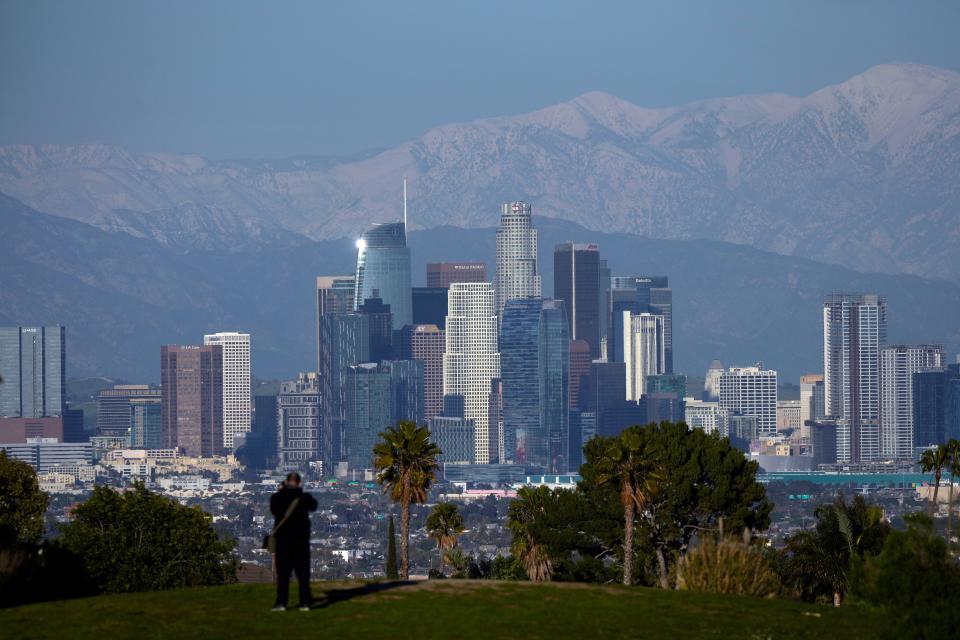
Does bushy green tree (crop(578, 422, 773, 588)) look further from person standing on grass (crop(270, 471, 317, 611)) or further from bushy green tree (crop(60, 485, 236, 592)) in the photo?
person standing on grass (crop(270, 471, 317, 611))

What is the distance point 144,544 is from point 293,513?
49810 mm

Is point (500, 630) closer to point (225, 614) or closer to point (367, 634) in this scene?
point (367, 634)

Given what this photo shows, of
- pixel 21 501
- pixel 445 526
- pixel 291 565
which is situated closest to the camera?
pixel 291 565

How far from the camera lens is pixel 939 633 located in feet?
133

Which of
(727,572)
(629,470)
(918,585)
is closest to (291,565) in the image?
(918,585)

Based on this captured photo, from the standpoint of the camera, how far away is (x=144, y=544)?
91812mm

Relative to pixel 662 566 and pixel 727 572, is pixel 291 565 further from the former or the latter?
pixel 662 566

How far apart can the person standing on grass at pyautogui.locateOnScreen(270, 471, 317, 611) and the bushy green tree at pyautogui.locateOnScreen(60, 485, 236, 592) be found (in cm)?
4123

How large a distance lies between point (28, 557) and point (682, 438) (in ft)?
186

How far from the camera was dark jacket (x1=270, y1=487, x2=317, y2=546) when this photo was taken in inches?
1715

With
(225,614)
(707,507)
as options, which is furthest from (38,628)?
(707,507)

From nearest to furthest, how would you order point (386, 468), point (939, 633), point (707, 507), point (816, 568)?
point (939, 633)
point (816, 568)
point (386, 468)
point (707, 507)

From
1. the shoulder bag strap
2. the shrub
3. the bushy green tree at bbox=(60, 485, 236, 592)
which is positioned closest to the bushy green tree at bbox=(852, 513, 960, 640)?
the shrub

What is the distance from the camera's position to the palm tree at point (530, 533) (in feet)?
332
